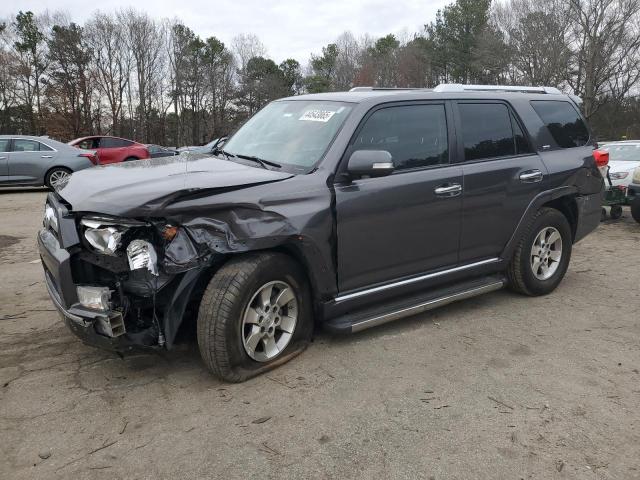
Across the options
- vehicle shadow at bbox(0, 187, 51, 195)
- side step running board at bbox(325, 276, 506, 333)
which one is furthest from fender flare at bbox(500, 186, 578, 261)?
vehicle shadow at bbox(0, 187, 51, 195)

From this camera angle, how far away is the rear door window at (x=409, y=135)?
3893 mm

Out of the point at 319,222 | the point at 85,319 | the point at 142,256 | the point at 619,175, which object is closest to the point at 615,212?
the point at 619,175

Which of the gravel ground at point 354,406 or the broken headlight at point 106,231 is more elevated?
the broken headlight at point 106,231

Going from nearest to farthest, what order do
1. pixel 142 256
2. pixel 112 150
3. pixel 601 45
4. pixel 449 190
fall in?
pixel 142 256 → pixel 449 190 → pixel 112 150 → pixel 601 45

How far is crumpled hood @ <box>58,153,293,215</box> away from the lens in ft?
9.77

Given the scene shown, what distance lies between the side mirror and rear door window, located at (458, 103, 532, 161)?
1.11 meters

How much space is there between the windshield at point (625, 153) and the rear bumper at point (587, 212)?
20.3 feet

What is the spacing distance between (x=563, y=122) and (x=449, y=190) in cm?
192

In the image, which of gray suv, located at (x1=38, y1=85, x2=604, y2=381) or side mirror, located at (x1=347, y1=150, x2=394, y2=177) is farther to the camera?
side mirror, located at (x1=347, y1=150, x2=394, y2=177)

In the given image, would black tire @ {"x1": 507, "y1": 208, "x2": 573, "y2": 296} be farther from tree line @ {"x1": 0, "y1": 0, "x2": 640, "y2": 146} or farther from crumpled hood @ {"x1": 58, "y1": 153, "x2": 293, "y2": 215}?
tree line @ {"x1": 0, "y1": 0, "x2": 640, "y2": 146}

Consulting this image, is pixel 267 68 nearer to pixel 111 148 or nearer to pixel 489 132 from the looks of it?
pixel 111 148

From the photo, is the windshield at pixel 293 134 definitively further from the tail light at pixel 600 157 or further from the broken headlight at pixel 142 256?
the tail light at pixel 600 157

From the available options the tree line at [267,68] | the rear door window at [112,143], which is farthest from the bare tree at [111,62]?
the rear door window at [112,143]

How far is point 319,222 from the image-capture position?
3.48 metres
